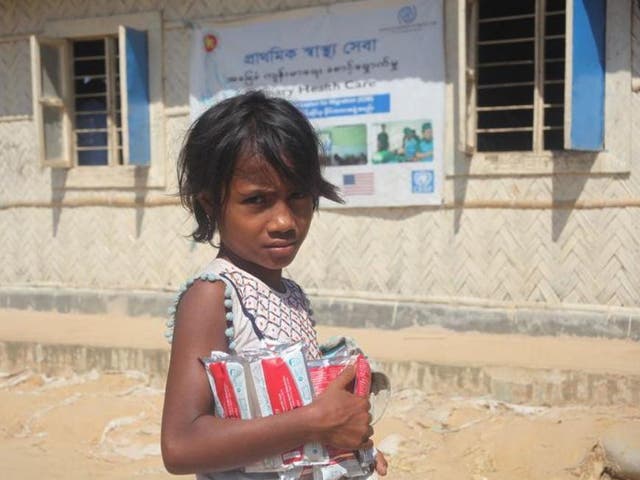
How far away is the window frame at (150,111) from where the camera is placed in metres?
8.20

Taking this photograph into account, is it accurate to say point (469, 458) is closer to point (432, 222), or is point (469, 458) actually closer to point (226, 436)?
point (432, 222)

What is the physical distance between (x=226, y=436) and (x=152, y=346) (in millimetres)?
5134

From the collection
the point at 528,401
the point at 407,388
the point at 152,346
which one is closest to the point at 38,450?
the point at 152,346

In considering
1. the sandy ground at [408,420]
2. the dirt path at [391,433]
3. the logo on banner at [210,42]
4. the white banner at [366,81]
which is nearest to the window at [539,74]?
the white banner at [366,81]

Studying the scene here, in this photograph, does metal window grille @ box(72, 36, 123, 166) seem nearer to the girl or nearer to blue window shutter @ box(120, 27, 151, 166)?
blue window shutter @ box(120, 27, 151, 166)

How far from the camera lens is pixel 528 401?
524 cm

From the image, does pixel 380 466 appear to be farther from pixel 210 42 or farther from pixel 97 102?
pixel 97 102

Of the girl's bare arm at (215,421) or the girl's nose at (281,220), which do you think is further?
the girl's nose at (281,220)

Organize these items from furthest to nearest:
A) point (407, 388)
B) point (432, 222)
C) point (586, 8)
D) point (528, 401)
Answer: point (432, 222)
point (586, 8)
point (407, 388)
point (528, 401)

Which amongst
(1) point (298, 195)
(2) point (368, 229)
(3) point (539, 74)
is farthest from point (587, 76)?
(1) point (298, 195)

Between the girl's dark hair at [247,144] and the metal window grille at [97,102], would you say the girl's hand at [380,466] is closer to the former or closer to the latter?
the girl's dark hair at [247,144]

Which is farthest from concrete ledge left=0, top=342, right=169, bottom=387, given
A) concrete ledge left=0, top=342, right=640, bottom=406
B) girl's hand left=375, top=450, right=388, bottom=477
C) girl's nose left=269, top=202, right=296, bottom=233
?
girl's nose left=269, top=202, right=296, bottom=233

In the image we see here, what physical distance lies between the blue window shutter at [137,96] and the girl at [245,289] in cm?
637

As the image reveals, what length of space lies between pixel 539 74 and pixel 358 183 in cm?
177
